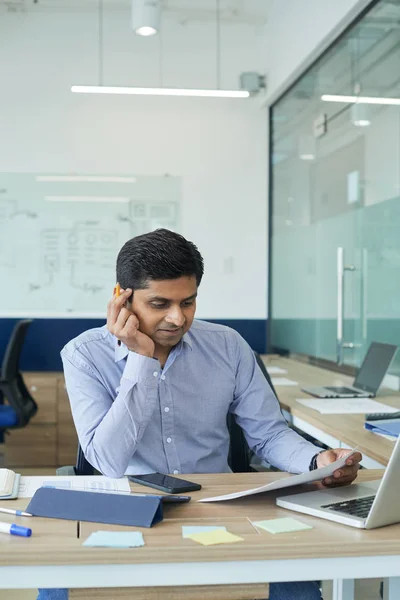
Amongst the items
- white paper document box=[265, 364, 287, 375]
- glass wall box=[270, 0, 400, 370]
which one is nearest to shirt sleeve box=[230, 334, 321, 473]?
glass wall box=[270, 0, 400, 370]

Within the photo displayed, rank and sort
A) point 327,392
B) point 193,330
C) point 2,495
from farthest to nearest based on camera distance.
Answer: point 327,392
point 193,330
point 2,495

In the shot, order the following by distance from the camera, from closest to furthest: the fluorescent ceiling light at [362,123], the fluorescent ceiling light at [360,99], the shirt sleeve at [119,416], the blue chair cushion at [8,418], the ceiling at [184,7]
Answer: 1. the shirt sleeve at [119,416]
2. the fluorescent ceiling light at [360,99]
3. the fluorescent ceiling light at [362,123]
4. the blue chair cushion at [8,418]
5. the ceiling at [184,7]

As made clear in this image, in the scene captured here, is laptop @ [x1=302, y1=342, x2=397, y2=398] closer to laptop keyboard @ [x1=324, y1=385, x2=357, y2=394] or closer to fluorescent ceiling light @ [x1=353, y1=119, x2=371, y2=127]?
laptop keyboard @ [x1=324, y1=385, x2=357, y2=394]

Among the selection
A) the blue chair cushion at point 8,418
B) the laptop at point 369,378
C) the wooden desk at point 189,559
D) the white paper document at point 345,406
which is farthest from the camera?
the blue chair cushion at point 8,418

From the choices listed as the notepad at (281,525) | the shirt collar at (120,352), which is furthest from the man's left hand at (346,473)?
the shirt collar at (120,352)

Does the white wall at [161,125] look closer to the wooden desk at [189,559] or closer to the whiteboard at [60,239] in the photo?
the whiteboard at [60,239]

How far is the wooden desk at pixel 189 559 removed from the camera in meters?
1.21

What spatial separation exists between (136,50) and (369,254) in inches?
118

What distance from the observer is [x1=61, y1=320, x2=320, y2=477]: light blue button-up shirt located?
70.7 inches

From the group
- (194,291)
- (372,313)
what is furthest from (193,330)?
(372,313)

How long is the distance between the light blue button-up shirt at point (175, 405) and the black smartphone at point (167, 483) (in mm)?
106

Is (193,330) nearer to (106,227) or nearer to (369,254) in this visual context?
(369,254)

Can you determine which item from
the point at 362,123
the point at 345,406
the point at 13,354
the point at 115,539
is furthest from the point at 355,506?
the point at 13,354

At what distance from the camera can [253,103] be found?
6176 mm
